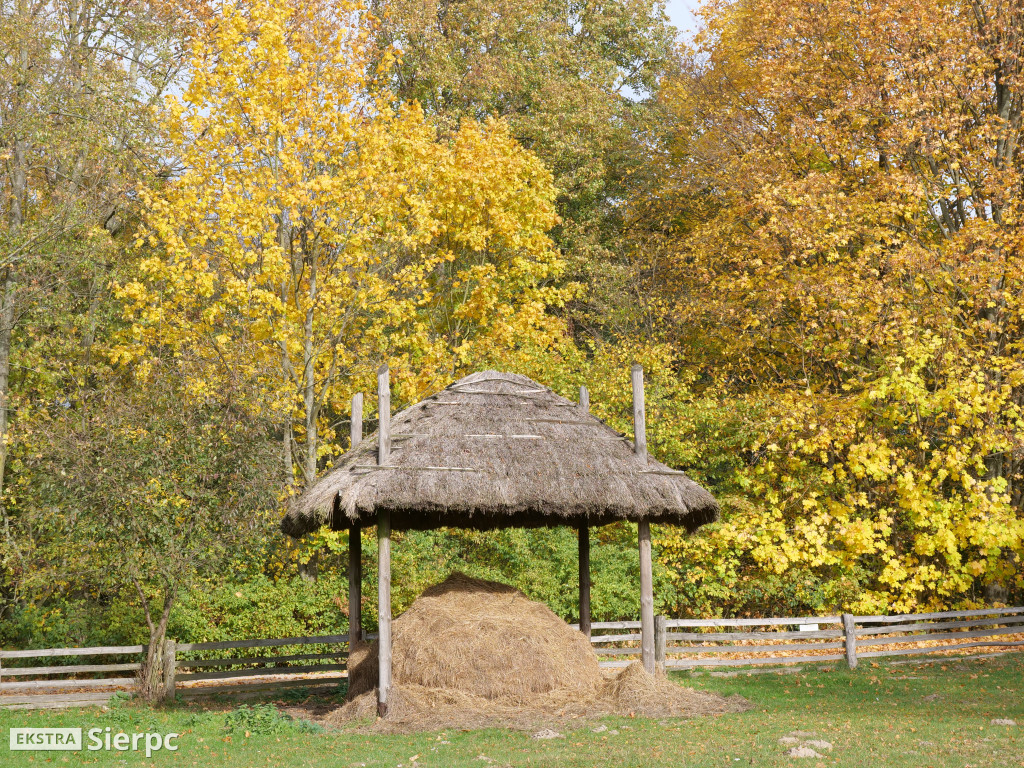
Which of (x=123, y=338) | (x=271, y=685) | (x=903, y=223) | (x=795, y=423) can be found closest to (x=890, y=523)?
Result: (x=795, y=423)

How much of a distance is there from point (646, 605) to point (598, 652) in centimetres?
432

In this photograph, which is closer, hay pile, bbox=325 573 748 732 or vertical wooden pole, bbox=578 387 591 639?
hay pile, bbox=325 573 748 732

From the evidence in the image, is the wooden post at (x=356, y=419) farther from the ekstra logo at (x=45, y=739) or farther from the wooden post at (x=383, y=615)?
the ekstra logo at (x=45, y=739)

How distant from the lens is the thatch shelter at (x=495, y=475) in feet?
37.0

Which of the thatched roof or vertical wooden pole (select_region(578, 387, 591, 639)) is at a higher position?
the thatched roof

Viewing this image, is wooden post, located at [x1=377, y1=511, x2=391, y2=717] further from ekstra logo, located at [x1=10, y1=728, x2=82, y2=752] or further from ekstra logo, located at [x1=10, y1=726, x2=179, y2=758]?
ekstra logo, located at [x1=10, y1=728, x2=82, y2=752]

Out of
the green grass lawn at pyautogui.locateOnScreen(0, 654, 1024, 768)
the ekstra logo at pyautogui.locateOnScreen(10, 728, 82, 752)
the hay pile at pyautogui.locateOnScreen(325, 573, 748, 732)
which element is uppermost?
the hay pile at pyautogui.locateOnScreen(325, 573, 748, 732)

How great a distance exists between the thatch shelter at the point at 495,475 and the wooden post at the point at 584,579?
96cm

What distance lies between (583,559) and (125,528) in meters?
6.52

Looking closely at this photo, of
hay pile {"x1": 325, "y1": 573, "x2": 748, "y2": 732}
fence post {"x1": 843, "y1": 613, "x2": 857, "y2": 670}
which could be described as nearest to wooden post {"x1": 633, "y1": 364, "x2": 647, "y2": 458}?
hay pile {"x1": 325, "y1": 573, "x2": 748, "y2": 732}

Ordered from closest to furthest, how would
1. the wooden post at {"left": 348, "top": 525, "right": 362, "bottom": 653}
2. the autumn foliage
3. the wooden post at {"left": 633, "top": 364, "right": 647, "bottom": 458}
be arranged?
the wooden post at {"left": 633, "top": 364, "right": 647, "bottom": 458}
the wooden post at {"left": 348, "top": 525, "right": 362, "bottom": 653}
the autumn foliage

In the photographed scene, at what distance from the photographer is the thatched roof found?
444 inches

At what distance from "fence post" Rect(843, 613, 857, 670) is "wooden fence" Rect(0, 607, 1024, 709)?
17mm

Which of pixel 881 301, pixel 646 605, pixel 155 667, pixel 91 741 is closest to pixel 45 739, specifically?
pixel 91 741
